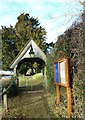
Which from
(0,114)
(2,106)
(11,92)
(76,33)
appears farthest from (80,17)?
(11,92)

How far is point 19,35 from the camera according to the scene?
38406 mm

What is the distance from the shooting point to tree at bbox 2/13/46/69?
36644mm

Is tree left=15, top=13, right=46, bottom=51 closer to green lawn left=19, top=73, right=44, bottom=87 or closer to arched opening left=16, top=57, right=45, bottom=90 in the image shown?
arched opening left=16, top=57, right=45, bottom=90

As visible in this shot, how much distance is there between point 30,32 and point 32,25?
273cm

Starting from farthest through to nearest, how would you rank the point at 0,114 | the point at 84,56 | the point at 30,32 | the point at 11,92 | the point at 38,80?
the point at 30,32 < the point at 38,80 < the point at 11,92 < the point at 0,114 < the point at 84,56

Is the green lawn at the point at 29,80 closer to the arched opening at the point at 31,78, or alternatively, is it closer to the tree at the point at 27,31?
the arched opening at the point at 31,78

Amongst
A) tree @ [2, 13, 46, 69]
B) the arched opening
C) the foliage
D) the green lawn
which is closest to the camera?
the foliage

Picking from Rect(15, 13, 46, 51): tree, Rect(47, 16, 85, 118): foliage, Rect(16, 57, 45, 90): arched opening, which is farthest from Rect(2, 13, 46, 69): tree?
Rect(47, 16, 85, 118): foliage

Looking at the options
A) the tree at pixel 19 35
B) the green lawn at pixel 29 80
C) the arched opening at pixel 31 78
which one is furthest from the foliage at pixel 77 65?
the tree at pixel 19 35

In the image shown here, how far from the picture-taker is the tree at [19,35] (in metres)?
36.6

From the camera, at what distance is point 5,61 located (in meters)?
35.6

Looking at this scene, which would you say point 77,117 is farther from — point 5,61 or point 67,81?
point 5,61

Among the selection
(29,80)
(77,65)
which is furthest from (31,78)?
(77,65)

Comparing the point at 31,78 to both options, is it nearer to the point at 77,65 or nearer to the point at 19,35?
the point at 19,35
